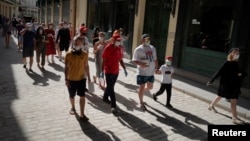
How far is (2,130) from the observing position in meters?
4.91

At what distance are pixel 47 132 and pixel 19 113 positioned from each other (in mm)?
1143

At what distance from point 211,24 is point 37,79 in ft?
20.1

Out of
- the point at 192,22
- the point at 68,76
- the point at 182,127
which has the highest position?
the point at 192,22

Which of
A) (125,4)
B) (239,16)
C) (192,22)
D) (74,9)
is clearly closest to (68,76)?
(239,16)

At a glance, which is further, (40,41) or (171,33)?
(171,33)

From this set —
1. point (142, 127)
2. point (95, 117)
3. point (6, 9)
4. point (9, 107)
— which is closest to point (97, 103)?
point (95, 117)

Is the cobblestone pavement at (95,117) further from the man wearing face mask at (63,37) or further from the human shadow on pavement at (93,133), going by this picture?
the man wearing face mask at (63,37)

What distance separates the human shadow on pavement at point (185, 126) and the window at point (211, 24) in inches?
152

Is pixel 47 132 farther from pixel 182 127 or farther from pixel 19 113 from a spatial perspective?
pixel 182 127

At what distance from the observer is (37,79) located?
8.84m

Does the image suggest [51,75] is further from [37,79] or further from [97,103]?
[97,103]

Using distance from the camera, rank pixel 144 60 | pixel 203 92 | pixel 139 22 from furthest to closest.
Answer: pixel 139 22
pixel 203 92
pixel 144 60

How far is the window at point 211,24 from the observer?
9180mm

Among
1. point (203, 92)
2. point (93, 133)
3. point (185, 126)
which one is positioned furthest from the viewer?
point (203, 92)
